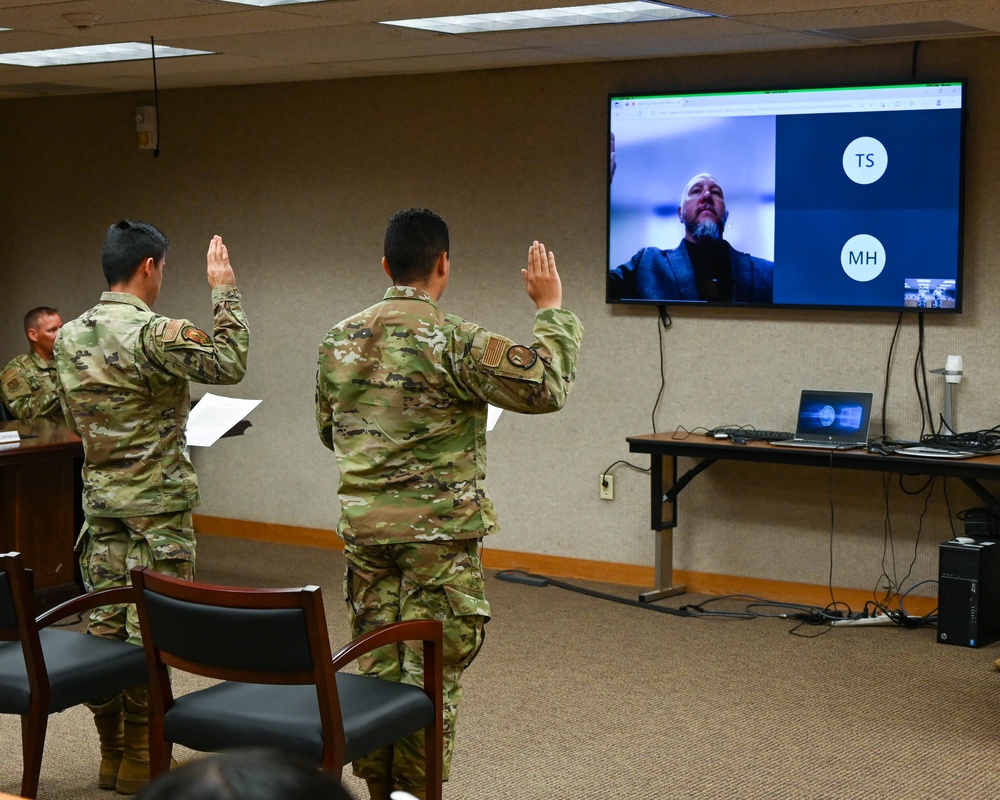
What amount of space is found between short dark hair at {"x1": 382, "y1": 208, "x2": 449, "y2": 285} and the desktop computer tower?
3.01 meters

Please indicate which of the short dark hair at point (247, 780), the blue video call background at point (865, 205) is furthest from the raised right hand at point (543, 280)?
the blue video call background at point (865, 205)

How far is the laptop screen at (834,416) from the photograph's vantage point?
5359mm

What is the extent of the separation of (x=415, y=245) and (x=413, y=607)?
851mm

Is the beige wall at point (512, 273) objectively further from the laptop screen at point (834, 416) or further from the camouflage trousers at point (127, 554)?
the camouflage trousers at point (127, 554)

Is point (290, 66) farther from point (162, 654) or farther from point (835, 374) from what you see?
point (162, 654)

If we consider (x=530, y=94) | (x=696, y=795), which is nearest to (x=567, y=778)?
(x=696, y=795)

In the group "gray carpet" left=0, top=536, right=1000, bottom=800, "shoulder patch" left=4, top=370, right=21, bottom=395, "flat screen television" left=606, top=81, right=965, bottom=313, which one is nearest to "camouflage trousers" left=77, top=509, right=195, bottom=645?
"gray carpet" left=0, top=536, right=1000, bottom=800

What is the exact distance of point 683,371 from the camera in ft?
19.8

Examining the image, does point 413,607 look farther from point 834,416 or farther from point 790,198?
point 790,198

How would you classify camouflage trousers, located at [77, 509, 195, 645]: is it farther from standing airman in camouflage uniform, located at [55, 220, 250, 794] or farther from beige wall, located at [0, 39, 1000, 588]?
beige wall, located at [0, 39, 1000, 588]

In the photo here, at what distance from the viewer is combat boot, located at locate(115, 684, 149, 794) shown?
3.47m

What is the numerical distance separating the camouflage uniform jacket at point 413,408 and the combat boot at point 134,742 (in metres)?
0.96

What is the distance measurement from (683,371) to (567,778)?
9.00 feet

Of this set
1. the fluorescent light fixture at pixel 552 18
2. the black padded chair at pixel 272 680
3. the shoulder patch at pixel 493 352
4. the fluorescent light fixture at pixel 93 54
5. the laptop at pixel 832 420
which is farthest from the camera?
the fluorescent light fixture at pixel 93 54
